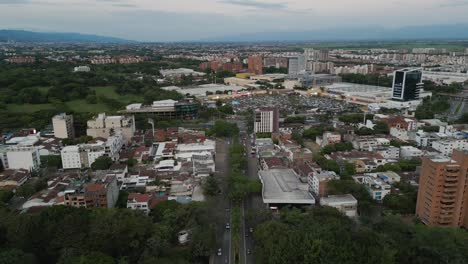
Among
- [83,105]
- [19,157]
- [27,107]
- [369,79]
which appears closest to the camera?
[19,157]

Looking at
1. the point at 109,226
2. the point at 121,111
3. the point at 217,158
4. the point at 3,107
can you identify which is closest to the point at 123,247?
the point at 109,226

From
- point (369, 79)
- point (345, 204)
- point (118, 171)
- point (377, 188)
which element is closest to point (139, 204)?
point (118, 171)

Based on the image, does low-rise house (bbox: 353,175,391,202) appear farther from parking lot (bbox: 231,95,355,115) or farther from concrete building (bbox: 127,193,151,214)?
parking lot (bbox: 231,95,355,115)

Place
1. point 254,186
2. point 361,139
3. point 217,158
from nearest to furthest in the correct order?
point 254,186 → point 217,158 → point 361,139

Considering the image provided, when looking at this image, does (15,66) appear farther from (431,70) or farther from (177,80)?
(431,70)

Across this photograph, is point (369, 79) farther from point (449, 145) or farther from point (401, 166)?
point (401, 166)

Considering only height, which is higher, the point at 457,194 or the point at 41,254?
the point at 457,194

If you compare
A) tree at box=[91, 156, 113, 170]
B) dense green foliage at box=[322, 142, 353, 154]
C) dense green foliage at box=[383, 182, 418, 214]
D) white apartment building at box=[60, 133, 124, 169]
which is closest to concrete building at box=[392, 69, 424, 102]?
dense green foliage at box=[322, 142, 353, 154]
